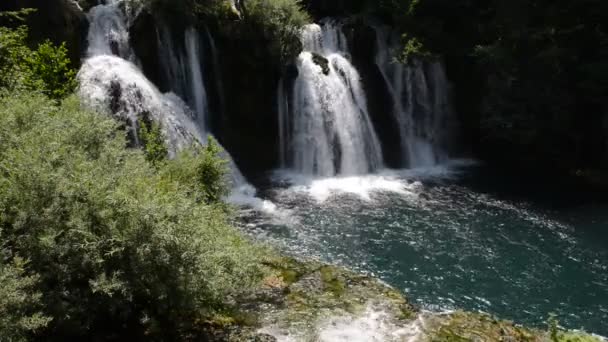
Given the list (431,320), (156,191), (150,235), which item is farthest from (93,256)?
(431,320)

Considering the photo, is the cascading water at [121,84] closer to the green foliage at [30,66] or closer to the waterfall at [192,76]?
the waterfall at [192,76]

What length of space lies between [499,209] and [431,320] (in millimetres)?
13480

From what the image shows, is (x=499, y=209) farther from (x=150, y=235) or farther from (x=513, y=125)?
(x=150, y=235)

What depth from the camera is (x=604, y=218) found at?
84.7ft

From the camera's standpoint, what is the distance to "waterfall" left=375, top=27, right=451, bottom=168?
33750 mm

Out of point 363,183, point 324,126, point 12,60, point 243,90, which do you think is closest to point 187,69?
point 243,90

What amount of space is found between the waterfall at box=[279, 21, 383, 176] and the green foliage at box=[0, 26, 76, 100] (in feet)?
45.0

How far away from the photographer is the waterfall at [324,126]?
1201 inches

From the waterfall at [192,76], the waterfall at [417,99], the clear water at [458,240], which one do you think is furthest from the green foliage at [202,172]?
the waterfall at [417,99]

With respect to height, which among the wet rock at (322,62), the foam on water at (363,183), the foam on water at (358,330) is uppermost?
the wet rock at (322,62)

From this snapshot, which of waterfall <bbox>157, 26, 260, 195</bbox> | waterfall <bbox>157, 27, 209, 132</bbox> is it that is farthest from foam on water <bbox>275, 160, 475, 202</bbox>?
waterfall <bbox>157, 27, 209, 132</bbox>

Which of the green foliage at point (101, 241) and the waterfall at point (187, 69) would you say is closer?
the green foliage at point (101, 241)

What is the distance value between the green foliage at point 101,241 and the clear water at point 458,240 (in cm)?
956

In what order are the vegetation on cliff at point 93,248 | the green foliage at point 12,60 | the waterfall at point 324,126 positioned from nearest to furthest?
the vegetation on cliff at point 93,248 < the green foliage at point 12,60 < the waterfall at point 324,126
